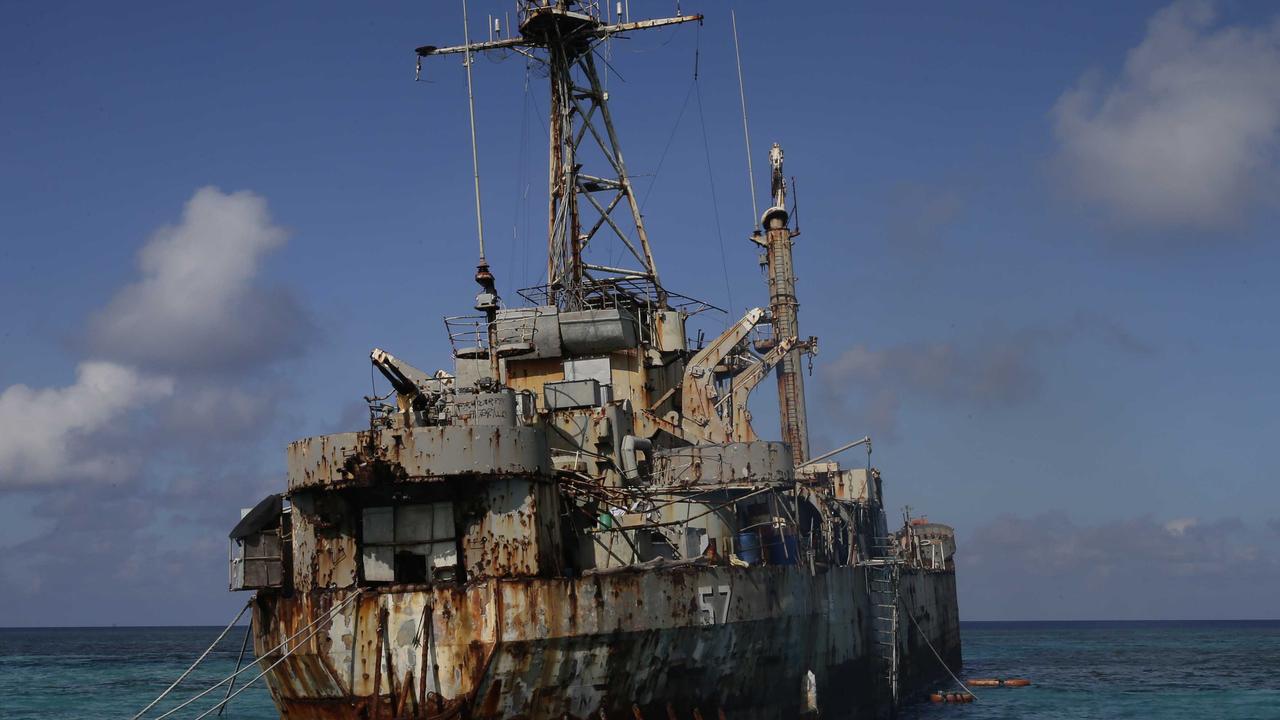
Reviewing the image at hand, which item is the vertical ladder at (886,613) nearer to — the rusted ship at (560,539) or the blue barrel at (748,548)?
the rusted ship at (560,539)

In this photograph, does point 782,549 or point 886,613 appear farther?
point 886,613

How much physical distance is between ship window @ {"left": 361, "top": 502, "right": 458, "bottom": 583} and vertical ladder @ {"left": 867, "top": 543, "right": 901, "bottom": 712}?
1694 cm

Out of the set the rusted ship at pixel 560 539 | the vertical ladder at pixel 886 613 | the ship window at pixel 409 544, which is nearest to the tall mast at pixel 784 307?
the vertical ladder at pixel 886 613

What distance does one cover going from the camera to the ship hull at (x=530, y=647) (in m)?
16.6

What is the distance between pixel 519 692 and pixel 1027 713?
2718 cm

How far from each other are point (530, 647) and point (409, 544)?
282 centimetres

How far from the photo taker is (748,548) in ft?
76.9

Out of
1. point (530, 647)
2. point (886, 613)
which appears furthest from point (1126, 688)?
point (530, 647)

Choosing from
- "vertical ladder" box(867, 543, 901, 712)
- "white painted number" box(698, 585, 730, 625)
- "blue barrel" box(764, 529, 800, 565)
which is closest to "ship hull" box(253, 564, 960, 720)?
"white painted number" box(698, 585, 730, 625)

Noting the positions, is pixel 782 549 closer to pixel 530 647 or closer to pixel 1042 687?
pixel 530 647

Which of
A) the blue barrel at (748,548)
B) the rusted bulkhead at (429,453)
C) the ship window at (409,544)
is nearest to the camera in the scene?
the rusted bulkhead at (429,453)

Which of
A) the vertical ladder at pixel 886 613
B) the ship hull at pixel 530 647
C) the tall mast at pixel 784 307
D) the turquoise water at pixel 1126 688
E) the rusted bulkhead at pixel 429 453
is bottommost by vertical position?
the turquoise water at pixel 1126 688

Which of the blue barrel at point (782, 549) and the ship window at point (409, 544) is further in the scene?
the blue barrel at point (782, 549)

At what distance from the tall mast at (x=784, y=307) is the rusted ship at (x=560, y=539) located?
52.8ft
